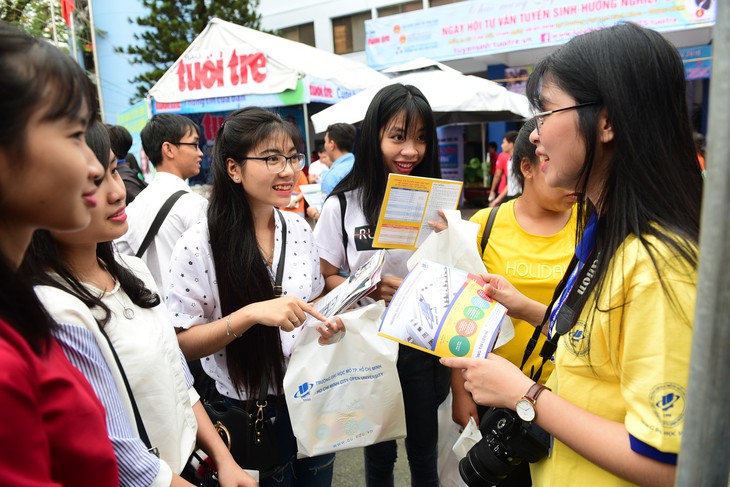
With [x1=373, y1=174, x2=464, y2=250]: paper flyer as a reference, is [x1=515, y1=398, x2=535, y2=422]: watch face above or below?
below

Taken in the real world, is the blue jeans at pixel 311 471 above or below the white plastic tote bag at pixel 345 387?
below

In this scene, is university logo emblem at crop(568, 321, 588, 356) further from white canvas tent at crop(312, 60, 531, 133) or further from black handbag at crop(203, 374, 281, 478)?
white canvas tent at crop(312, 60, 531, 133)

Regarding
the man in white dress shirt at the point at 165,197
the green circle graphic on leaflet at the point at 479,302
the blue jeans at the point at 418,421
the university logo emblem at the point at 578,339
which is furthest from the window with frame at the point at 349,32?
the university logo emblem at the point at 578,339

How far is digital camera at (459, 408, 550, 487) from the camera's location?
1276 mm

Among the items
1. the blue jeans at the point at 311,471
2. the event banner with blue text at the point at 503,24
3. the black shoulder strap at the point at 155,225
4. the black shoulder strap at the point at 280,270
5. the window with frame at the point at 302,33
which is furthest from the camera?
the window with frame at the point at 302,33

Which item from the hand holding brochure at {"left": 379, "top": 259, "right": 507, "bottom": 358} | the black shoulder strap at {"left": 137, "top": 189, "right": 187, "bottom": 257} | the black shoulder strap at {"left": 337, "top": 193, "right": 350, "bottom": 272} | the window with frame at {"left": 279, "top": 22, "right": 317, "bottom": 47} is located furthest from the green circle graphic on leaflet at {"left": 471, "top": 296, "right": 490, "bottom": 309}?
the window with frame at {"left": 279, "top": 22, "right": 317, "bottom": 47}

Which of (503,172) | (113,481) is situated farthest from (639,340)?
(503,172)

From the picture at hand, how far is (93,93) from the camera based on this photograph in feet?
2.80

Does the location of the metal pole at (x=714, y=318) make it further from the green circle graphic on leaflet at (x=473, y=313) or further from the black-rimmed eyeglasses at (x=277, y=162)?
the black-rimmed eyeglasses at (x=277, y=162)

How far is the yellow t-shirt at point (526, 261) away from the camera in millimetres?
1884

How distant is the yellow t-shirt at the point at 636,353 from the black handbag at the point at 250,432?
0.98 m

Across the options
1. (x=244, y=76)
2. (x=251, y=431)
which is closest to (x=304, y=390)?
(x=251, y=431)

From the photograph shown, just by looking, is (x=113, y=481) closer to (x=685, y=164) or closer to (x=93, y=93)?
(x=93, y=93)

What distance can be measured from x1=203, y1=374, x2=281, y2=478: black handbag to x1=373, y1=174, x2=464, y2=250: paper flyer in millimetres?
708
